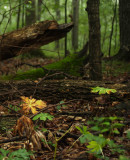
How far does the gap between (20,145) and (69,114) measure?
3.25 feet

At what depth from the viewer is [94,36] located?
4.04 m

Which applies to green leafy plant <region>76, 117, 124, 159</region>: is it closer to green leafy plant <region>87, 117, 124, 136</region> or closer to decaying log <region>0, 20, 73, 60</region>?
green leafy plant <region>87, 117, 124, 136</region>

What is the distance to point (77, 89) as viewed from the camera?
10.1 ft

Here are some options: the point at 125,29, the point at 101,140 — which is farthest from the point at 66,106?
the point at 125,29

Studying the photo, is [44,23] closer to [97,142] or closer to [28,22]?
[97,142]

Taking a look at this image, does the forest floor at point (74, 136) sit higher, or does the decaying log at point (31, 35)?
the decaying log at point (31, 35)

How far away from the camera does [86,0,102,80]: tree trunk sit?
153 inches

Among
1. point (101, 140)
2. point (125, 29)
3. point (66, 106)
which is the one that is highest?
point (125, 29)

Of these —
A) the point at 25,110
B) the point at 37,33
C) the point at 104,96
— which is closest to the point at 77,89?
the point at 104,96

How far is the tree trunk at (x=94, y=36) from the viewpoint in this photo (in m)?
3.88

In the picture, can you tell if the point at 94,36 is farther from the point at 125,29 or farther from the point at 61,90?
the point at 125,29

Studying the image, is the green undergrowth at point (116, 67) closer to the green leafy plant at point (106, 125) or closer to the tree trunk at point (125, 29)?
the tree trunk at point (125, 29)

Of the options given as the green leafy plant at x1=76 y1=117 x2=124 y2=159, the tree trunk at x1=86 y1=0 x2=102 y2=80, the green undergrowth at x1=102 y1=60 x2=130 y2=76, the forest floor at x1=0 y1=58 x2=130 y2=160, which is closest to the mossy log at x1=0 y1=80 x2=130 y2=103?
the forest floor at x1=0 y1=58 x2=130 y2=160

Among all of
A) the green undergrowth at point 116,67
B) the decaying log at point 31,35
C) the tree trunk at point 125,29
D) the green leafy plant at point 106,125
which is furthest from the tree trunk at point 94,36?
the tree trunk at point 125,29
